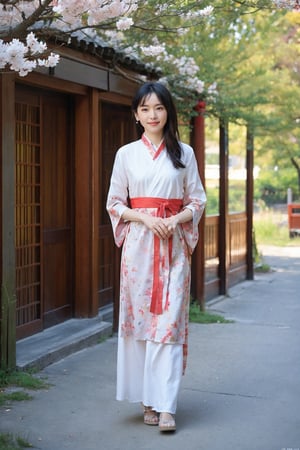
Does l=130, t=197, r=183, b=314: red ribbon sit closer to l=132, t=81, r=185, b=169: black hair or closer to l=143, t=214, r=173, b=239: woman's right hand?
l=143, t=214, r=173, b=239: woman's right hand

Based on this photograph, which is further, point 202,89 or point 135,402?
point 202,89

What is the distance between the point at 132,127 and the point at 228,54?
13.2 ft

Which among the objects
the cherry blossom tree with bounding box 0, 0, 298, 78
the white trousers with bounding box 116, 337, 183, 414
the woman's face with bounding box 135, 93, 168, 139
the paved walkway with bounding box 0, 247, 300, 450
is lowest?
the paved walkway with bounding box 0, 247, 300, 450

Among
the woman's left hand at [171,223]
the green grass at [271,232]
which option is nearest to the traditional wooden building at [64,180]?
the woman's left hand at [171,223]

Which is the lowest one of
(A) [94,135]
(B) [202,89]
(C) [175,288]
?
(C) [175,288]

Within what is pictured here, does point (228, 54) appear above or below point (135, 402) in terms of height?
above

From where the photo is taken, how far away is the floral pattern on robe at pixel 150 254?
4.89m

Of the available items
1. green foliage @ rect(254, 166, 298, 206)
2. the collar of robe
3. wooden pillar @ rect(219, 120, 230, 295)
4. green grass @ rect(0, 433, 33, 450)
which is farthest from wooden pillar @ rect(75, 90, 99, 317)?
green foliage @ rect(254, 166, 298, 206)

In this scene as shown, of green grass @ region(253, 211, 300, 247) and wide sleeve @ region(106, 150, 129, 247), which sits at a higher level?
wide sleeve @ region(106, 150, 129, 247)

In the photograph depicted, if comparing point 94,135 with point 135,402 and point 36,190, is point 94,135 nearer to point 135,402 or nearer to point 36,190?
point 36,190

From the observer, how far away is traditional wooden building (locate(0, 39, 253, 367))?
23.1 ft

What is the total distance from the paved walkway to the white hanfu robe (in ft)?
1.91

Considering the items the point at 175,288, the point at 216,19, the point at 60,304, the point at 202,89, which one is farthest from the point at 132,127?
the point at 175,288

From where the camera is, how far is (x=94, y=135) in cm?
787
